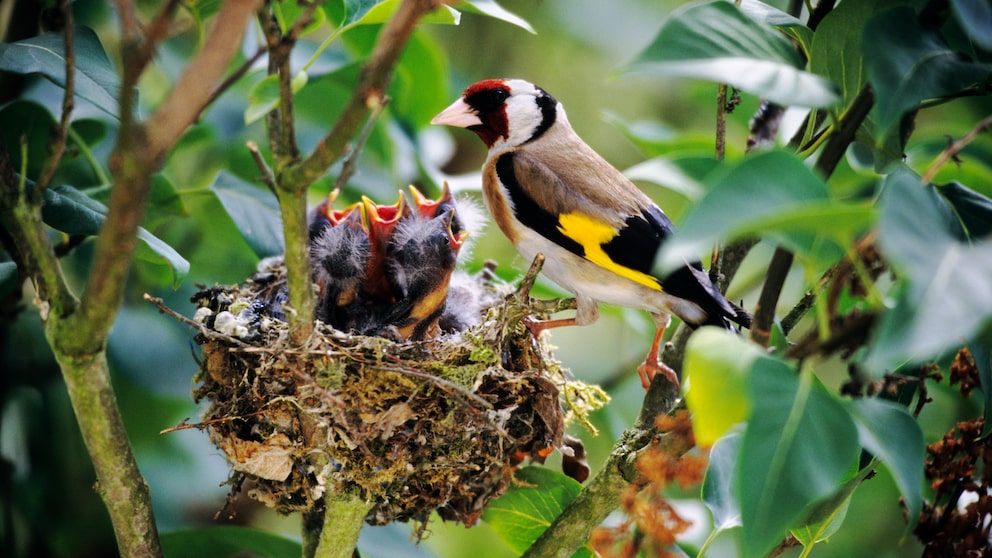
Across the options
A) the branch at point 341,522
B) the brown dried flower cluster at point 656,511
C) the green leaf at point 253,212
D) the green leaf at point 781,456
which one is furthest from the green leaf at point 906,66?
the green leaf at point 253,212

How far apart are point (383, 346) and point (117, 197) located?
824 mm

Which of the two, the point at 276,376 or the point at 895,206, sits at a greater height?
the point at 895,206

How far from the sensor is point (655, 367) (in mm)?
1807

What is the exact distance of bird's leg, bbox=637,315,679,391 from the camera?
68.1 inches

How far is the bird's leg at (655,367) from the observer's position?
1.73 m

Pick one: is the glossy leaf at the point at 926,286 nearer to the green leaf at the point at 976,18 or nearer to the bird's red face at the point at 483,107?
the green leaf at the point at 976,18

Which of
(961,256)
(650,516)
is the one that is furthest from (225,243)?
(961,256)

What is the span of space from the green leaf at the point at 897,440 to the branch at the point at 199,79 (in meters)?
0.82

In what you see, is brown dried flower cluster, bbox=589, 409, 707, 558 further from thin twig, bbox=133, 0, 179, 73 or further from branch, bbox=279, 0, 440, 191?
thin twig, bbox=133, 0, 179, 73

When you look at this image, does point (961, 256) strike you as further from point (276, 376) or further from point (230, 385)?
point (230, 385)

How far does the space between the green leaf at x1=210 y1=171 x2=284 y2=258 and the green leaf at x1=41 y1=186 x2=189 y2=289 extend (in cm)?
45

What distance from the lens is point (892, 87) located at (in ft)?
3.27

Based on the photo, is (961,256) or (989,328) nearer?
(961,256)

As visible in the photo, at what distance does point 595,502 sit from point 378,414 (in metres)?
0.45
